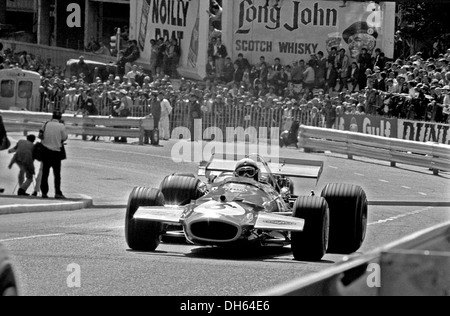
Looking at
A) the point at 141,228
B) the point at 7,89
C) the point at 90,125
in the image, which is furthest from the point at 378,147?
the point at 141,228

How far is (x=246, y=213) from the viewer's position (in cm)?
1246

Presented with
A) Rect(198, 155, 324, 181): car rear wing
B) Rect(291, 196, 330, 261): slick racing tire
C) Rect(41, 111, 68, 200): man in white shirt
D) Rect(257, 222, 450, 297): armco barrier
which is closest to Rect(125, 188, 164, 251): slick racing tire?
Rect(291, 196, 330, 261): slick racing tire

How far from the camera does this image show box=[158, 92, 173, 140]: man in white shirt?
112 ft

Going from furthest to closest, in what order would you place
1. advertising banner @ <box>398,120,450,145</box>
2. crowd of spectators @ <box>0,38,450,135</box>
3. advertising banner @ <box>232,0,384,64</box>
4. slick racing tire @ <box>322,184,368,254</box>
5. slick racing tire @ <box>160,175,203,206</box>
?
advertising banner @ <box>232,0,384,64</box> < crowd of spectators @ <box>0,38,450,135</box> < advertising banner @ <box>398,120,450,145</box> < slick racing tire @ <box>160,175,203,206</box> < slick racing tire @ <box>322,184,368,254</box>

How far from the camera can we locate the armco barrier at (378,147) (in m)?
27.4

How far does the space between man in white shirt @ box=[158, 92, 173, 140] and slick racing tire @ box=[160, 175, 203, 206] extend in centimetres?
1973

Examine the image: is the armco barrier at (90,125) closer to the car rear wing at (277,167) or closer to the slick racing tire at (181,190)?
the car rear wing at (277,167)

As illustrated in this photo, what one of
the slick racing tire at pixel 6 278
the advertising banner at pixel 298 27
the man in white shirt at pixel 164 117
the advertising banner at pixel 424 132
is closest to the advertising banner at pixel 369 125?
the advertising banner at pixel 424 132

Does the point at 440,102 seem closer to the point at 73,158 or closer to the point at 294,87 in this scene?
the point at 294,87

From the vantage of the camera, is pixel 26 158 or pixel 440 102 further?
pixel 440 102

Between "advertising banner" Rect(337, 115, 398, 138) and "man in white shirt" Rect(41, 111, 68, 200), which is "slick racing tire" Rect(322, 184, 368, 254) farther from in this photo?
"advertising banner" Rect(337, 115, 398, 138)

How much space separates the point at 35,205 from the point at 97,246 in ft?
18.5

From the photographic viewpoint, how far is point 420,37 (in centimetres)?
3369
